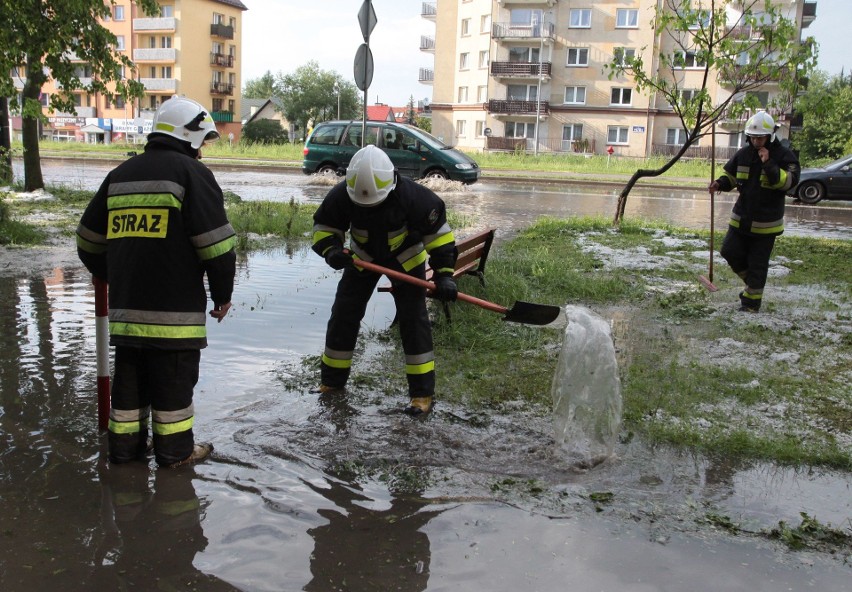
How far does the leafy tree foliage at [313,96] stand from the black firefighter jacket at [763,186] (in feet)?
235

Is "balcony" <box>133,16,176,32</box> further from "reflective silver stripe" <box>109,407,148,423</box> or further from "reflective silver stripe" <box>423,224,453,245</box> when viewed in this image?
"reflective silver stripe" <box>109,407,148,423</box>

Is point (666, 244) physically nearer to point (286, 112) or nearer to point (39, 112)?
point (39, 112)

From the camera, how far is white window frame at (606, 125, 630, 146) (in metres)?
54.5

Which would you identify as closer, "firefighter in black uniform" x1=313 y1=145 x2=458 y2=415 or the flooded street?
the flooded street

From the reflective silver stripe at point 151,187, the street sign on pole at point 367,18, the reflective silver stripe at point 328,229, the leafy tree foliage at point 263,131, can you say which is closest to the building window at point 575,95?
A: the leafy tree foliage at point 263,131

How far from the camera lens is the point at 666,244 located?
12555 millimetres

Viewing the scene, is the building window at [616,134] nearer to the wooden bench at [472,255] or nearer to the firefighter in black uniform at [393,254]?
the wooden bench at [472,255]

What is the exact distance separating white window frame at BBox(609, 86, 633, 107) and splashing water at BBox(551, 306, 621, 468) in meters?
52.6

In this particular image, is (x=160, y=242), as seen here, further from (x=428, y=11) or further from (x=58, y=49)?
(x=428, y=11)

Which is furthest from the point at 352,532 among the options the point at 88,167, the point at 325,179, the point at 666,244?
the point at 88,167

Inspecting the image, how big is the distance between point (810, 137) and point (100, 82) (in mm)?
47790

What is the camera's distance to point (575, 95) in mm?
55719

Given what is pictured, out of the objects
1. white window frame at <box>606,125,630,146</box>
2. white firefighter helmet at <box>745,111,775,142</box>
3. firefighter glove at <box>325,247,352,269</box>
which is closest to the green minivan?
white firefighter helmet at <box>745,111,775,142</box>

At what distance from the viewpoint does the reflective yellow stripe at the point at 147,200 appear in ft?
12.9
